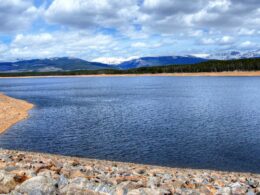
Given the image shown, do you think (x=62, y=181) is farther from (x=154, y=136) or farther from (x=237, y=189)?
(x=154, y=136)

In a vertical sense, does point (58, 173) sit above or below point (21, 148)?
above

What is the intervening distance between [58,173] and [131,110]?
1678 inches

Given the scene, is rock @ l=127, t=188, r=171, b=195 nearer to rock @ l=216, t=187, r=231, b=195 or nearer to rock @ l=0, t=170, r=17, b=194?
rock @ l=216, t=187, r=231, b=195

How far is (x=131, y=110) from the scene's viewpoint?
5784 centimetres

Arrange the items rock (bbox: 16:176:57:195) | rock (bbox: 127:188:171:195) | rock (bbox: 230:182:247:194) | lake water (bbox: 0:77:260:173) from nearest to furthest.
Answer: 1. rock (bbox: 127:188:171:195)
2. rock (bbox: 16:176:57:195)
3. rock (bbox: 230:182:247:194)
4. lake water (bbox: 0:77:260:173)

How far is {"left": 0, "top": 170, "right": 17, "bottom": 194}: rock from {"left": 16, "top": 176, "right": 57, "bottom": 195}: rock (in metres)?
0.46

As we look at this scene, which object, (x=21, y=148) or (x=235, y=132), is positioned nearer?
(x=21, y=148)

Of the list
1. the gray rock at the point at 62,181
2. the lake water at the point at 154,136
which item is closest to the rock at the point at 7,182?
the gray rock at the point at 62,181

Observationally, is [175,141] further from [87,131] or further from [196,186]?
[196,186]

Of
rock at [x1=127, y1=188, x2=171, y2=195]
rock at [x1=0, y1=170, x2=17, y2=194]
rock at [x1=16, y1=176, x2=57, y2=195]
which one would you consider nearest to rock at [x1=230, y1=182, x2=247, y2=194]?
rock at [x1=127, y1=188, x2=171, y2=195]

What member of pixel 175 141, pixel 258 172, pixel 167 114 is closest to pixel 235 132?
pixel 175 141

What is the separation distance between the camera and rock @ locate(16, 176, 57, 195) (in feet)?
41.7

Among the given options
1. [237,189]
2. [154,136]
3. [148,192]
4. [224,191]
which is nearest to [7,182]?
[148,192]

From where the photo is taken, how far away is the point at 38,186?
12781 millimetres
